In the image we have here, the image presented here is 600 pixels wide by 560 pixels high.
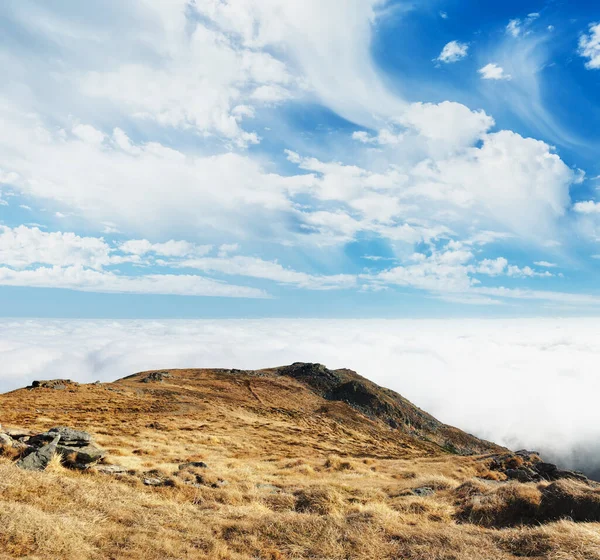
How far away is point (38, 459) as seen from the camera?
15930 millimetres

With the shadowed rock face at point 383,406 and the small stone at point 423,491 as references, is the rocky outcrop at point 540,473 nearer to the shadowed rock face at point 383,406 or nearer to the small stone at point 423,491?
the small stone at point 423,491

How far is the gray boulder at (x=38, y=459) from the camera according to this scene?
1510cm

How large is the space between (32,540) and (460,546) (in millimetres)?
10622

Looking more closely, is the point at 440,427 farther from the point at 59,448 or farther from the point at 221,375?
the point at 59,448

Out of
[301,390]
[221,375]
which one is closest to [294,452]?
[301,390]

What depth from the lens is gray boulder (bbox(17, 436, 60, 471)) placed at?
15.1m

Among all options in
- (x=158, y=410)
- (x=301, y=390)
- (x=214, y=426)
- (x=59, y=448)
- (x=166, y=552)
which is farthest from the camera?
(x=301, y=390)

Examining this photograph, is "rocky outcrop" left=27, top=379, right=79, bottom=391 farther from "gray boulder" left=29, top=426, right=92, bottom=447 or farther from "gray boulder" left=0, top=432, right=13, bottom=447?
"gray boulder" left=29, top=426, right=92, bottom=447

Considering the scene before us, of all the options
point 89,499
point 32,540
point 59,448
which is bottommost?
point 59,448

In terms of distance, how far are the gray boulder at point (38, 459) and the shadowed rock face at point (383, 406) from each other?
73.3m

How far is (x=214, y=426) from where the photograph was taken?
4231 cm

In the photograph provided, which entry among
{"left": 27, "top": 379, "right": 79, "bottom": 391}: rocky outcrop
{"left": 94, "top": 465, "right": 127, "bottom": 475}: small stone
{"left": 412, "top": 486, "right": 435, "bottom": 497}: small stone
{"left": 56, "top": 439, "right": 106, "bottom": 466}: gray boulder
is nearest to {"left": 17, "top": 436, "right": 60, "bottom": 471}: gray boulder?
{"left": 56, "top": 439, "right": 106, "bottom": 466}: gray boulder

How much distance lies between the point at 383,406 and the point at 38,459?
270 ft

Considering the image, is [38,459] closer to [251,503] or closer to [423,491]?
[251,503]
